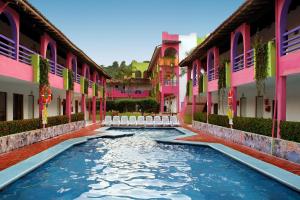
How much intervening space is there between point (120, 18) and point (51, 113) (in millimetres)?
31632

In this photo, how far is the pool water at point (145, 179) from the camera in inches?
314

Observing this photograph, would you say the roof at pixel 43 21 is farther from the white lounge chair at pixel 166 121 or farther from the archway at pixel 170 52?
the archway at pixel 170 52

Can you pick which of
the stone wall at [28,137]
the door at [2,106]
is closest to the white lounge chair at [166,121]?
the stone wall at [28,137]

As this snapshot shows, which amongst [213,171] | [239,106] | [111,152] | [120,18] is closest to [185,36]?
[120,18]

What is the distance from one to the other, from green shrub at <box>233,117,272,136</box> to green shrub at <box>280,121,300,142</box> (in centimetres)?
107

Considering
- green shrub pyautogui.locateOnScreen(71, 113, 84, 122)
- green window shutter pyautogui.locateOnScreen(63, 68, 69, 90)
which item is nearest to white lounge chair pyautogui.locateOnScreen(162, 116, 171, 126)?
green shrub pyautogui.locateOnScreen(71, 113, 84, 122)

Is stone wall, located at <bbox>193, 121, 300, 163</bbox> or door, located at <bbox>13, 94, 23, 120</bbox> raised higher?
door, located at <bbox>13, 94, 23, 120</bbox>

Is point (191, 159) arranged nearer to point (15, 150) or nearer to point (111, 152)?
point (111, 152)

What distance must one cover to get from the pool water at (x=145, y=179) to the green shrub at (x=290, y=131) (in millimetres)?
2072

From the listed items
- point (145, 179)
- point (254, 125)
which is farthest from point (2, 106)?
point (254, 125)

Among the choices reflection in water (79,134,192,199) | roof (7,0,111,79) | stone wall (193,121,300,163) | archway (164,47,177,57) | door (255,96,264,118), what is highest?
archway (164,47,177,57)

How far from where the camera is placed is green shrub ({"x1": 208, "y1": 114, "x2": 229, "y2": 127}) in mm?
19234

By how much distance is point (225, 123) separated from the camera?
19.2 m

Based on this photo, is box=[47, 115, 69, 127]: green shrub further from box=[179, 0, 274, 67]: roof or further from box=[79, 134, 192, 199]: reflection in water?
box=[179, 0, 274, 67]: roof
